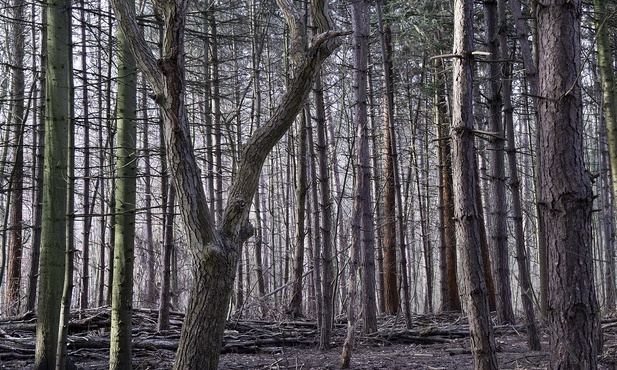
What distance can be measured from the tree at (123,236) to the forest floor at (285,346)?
1011 millimetres

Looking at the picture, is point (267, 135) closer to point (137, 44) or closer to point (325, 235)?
point (137, 44)

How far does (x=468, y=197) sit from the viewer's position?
5.32 meters

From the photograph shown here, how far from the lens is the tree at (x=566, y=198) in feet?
13.5

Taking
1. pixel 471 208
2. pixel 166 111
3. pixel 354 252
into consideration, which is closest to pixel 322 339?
pixel 354 252

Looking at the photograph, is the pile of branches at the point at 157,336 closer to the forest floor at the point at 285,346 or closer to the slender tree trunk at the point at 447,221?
the forest floor at the point at 285,346

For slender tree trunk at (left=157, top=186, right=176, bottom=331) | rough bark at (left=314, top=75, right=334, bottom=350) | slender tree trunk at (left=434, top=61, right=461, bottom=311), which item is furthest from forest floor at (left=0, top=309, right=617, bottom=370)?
slender tree trunk at (left=434, top=61, right=461, bottom=311)

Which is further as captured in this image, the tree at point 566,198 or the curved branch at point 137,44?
the curved branch at point 137,44

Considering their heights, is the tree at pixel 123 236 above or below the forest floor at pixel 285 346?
above

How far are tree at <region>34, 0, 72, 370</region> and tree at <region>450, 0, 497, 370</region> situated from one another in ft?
13.7

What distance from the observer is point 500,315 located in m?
9.30

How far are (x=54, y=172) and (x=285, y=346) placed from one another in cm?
410

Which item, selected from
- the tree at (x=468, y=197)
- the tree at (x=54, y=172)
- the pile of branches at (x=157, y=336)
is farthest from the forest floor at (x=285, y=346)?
the tree at (x=468, y=197)

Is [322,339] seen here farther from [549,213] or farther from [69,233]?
[549,213]

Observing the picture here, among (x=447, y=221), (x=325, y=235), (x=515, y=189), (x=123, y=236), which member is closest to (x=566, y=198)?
(x=515, y=189)
